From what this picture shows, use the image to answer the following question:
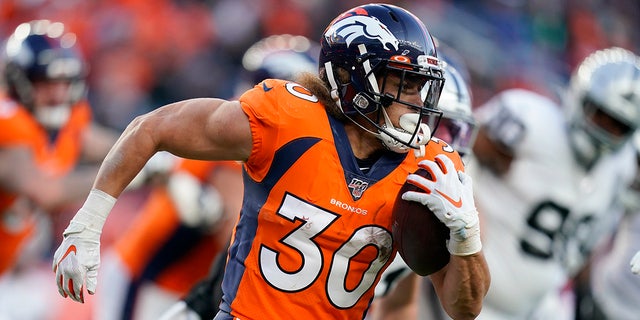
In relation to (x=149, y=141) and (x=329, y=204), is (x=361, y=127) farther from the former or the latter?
(x=149, y=141)

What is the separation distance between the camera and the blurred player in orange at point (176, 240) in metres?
5.24

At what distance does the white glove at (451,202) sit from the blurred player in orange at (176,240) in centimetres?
218

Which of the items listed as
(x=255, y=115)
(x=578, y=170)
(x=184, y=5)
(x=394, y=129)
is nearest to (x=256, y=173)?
(x=255, y=115)

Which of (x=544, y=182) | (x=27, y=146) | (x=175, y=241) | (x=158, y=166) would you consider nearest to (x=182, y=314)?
(x=175, y=241)

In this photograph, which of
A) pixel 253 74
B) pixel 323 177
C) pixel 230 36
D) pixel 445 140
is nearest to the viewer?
pixel 323 177

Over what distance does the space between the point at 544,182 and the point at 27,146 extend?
9.12 ft

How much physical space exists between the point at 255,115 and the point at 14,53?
3421 millimetres

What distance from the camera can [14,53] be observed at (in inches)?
244

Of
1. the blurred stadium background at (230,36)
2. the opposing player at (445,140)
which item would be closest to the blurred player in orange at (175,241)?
the opposing player at (445,140)

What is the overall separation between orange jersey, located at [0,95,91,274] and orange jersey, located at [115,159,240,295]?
746 millimetres

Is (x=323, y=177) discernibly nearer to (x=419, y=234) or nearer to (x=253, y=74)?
(x=419, y=234)

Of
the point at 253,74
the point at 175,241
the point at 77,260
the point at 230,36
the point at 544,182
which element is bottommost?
the point at 230,36

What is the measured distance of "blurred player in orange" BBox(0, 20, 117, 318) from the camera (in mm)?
5473

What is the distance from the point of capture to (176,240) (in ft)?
17.3
